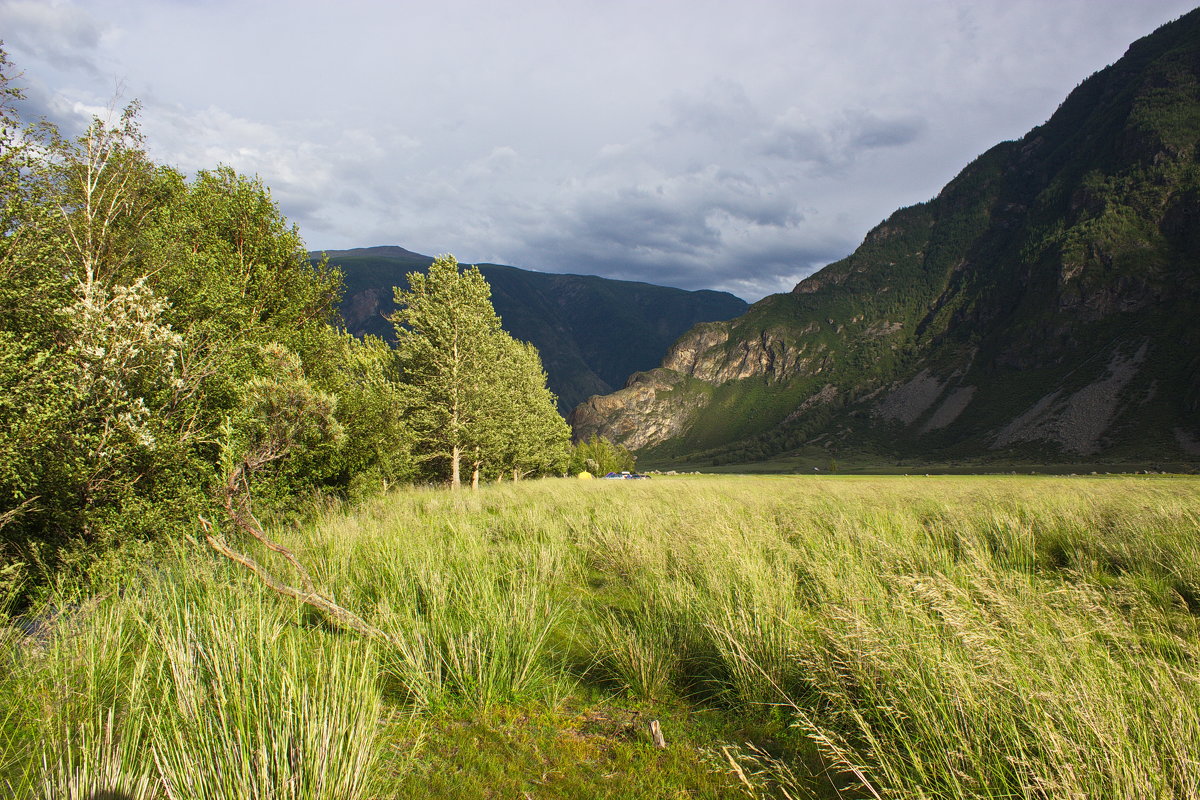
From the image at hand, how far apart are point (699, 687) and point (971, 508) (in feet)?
29.2

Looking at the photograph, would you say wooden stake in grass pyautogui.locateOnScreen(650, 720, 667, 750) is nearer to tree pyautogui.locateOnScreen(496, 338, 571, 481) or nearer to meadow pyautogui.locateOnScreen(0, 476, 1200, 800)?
meadow pyautogui.locateOnScreen(0, 476, 1200, 800)

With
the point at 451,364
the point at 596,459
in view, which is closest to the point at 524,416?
the point at 451,364

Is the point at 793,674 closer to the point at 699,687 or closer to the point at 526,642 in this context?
the point at 699,687

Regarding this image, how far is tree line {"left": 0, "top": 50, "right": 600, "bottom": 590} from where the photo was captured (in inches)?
322

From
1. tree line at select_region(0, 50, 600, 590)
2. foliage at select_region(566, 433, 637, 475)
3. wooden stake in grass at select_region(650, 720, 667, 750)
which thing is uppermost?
tree line at select_region(0, 50, 600, 590)

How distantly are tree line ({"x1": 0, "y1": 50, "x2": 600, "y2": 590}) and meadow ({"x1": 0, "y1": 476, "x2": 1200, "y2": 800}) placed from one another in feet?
9.57

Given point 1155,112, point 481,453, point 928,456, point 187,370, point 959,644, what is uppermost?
point 1155,112

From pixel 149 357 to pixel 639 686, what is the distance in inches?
432

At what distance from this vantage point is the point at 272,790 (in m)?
2.38

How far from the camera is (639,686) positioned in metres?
4.22

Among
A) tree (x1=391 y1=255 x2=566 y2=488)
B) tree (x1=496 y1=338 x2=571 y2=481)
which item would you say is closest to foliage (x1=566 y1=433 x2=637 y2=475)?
tree (x1=496 y1=338 x2=571 y2=481)

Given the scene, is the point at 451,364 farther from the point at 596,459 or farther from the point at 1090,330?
the point at 1090,330

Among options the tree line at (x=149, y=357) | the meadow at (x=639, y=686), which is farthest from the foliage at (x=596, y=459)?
the meadow at (x=639, y=686)

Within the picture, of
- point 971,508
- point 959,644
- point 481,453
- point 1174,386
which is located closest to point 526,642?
point 959,644
